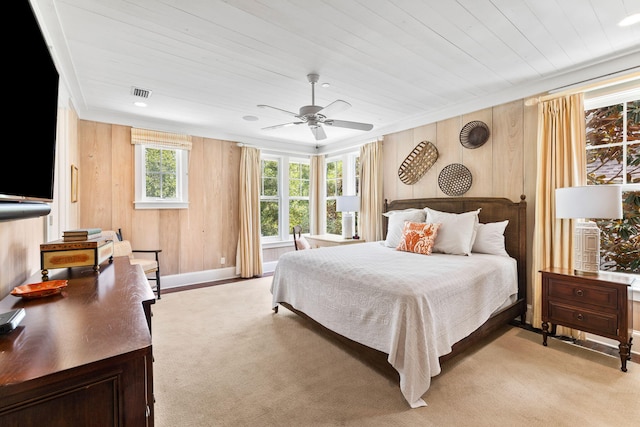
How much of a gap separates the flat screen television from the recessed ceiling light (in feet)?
11.2

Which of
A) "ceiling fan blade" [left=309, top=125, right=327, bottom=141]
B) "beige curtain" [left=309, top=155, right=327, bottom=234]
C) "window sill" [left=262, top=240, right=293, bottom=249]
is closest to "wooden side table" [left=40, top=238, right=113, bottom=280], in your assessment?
"ceiling fan blade" [left=309, top=125, right=327, bottom=141]

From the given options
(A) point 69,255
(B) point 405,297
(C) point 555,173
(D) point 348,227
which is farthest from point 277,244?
(C) point 555,173

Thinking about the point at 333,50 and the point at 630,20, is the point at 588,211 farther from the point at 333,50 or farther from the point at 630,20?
the point at 333,50

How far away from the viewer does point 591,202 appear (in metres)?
2.36

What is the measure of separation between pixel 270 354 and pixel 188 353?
717 millimetres

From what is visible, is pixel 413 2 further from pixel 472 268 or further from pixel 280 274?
pixel 280 274

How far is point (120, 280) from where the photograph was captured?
1434 millimetres

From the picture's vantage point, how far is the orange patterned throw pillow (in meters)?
3.16

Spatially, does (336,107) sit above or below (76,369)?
above

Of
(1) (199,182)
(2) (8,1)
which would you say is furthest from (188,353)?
(1) (199,182)

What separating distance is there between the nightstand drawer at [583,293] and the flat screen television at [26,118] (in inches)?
141

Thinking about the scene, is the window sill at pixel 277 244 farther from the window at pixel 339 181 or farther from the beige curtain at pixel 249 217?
the window at pixel 339 181

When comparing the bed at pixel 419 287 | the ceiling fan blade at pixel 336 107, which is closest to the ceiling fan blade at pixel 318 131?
the ceiling fan blade at pixel 336 107

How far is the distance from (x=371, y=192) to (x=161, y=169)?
335 cm
